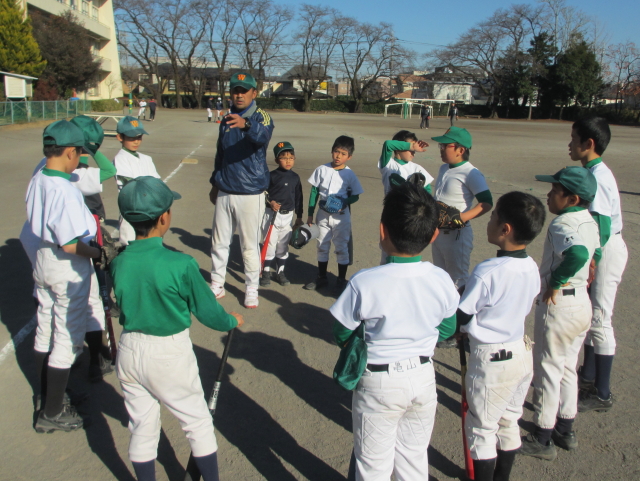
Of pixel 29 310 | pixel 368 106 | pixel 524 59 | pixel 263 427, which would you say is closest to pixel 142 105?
pixel 29 310

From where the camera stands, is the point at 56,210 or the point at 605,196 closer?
the point at 56,210

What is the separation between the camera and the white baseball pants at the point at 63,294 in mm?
3086

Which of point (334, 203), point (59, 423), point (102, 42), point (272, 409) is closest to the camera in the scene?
point (59, 423)

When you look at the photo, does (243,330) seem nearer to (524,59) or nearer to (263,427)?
(263,427)

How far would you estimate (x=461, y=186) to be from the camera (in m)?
4.41

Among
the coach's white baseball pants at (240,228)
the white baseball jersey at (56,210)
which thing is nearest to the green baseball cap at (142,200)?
the white baseball jersey at (56,210)

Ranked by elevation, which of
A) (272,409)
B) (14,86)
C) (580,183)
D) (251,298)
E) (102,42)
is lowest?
(272,409)

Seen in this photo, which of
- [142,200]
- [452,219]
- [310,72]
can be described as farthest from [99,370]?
[310,72]

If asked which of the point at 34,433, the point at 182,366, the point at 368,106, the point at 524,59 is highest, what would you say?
the point at 524,59

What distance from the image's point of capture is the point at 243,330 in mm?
4773

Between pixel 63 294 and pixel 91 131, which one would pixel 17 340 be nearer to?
pixel 63 294

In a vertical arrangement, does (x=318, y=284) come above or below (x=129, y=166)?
below

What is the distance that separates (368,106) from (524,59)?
73.0 ft

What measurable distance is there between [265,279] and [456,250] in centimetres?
254
